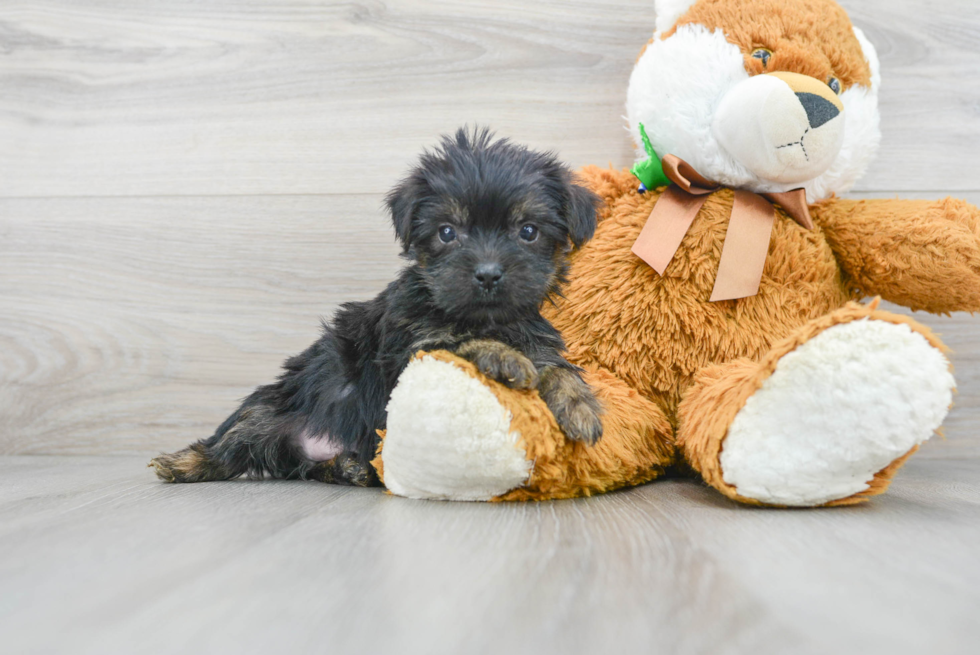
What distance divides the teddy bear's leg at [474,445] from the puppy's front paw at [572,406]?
0.03 m

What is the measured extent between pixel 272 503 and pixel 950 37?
2.38 metres

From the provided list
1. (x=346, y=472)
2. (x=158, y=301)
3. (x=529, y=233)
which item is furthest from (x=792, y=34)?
(x=158, y=301)

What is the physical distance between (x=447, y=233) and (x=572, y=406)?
0.45 metres

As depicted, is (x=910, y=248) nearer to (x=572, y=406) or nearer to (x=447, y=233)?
(x=572, y=406)

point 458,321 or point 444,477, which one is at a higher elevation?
point 458,321

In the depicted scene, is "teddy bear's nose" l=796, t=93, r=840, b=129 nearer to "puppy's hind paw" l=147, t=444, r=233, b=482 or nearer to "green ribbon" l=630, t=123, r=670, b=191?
"green ribbon" l=630, t=123, r=670, b=191

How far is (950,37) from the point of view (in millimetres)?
2133

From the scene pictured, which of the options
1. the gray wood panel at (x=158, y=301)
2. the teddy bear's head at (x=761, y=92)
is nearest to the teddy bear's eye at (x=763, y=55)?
the teddy bear's head at (x=761, y=92)

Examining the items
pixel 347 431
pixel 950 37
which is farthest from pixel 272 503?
pixel 950 37

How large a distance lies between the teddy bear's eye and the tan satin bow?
29cm

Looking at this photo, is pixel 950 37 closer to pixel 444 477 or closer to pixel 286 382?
pixel 444 477

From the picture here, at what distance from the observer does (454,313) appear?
56.0 inches

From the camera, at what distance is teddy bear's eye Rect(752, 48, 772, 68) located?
1.65 meters

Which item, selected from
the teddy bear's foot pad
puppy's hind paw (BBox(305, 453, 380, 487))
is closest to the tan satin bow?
the teddy bear's foot pad
